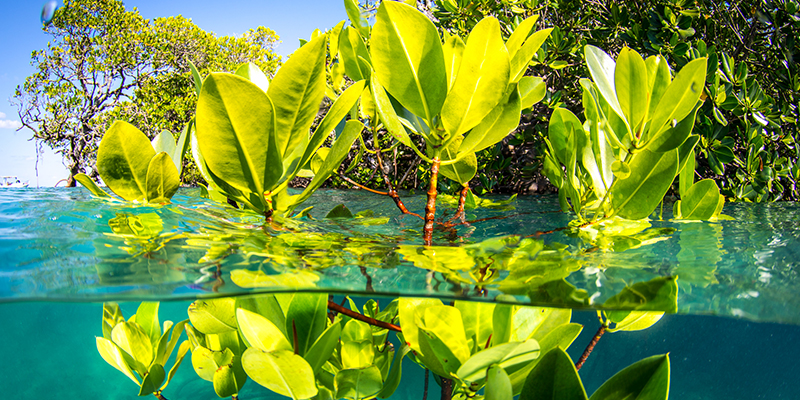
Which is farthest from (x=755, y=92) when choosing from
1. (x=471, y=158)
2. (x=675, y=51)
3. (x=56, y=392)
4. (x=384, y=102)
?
(x=56, y=392)

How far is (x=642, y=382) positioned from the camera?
296 mm

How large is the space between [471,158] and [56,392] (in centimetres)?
227

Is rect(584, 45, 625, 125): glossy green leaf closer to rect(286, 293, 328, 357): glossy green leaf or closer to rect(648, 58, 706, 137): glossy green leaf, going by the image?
rect(648, 58, 706, 137): glossy green leaf

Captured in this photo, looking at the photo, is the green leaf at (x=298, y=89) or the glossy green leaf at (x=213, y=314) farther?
the glossy green leaf at (x=213, y=314)

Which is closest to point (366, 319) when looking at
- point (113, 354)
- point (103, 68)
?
point (113, 354)

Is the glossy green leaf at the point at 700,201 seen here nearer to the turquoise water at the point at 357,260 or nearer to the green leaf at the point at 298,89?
the turquoise water at the point at 357,260

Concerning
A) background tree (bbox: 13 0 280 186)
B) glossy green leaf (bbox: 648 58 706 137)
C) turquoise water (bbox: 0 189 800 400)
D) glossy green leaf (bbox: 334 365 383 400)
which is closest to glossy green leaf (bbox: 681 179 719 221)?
turquoise water (bbox: 0 189 800 400)

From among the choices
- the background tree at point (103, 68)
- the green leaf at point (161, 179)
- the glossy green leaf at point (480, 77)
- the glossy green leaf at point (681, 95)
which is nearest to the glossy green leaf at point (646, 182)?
the glossy green leaf at point (681, 95)

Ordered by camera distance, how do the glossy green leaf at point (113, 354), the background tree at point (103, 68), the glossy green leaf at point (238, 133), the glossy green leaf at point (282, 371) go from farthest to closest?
the background tree at point (103, 68) → the glossy green leaf at point (113, 354) → the glossy green leaf at point (282, 371) → the glossy green leaf at point (238, 133)

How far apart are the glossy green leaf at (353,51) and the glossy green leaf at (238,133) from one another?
14 cm

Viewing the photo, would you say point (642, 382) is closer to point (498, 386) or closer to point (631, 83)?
point (498, 386)

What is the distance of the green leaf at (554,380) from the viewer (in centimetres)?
26

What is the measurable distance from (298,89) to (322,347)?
0.22 metres

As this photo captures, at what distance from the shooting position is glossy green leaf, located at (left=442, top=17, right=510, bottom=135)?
0.84 feet
